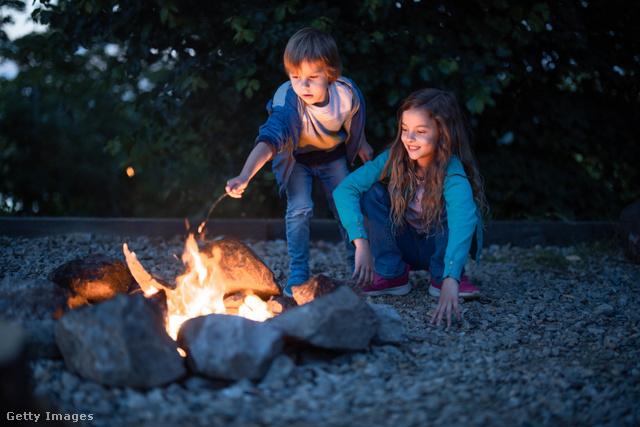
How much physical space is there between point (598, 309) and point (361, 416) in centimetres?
182

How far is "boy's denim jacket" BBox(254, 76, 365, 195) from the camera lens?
113 inches

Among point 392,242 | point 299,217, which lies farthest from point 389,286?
point 299,217

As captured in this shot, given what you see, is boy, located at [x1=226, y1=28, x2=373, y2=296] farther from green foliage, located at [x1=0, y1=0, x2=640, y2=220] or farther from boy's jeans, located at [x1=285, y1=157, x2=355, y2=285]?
green foliage, located at [x1=0, y1=0, x2=640, y2=220]

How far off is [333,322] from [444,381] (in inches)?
18.3

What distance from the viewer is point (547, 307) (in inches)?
122

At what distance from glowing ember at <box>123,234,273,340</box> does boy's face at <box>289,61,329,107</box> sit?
96 centimetres

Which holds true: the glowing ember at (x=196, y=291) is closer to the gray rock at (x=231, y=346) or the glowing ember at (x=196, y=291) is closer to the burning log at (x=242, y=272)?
the burning log at (x=242, y=272)

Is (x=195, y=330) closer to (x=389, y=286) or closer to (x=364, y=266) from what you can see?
(x=364, y=266)

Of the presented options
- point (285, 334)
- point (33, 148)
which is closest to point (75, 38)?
point (33, 148)

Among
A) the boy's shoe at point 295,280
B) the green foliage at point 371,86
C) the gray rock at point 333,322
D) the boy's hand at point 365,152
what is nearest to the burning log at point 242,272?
the boy's shoe at point 295,280

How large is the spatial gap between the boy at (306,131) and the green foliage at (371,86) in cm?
95

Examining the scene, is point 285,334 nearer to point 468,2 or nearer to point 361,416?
point 361,416

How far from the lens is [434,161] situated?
116 inches

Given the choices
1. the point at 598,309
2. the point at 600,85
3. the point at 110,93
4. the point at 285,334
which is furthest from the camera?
the point at 110,93
